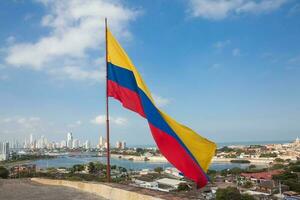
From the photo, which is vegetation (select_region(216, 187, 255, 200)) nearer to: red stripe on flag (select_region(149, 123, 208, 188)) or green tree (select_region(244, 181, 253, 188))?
green tree (select_region(244, 181, 253, 188))

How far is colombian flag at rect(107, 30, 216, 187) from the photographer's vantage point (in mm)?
4918

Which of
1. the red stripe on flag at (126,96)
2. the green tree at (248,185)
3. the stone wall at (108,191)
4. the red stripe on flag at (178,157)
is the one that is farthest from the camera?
the green tree at (248,185)

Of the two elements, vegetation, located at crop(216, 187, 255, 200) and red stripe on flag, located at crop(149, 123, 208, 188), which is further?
vegetation, located at crop(216, 187, 255, 200)

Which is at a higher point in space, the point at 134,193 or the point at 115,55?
the point at 115,55

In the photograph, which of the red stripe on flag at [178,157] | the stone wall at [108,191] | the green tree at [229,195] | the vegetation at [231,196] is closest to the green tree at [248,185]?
the green tree at [229,195]

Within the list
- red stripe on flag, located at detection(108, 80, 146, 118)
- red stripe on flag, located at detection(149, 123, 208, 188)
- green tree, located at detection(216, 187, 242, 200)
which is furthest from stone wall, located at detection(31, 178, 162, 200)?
green tree, located at detection(216, 187, 242, 200)

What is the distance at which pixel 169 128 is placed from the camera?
16.7 ft

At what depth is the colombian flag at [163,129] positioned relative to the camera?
4.92 metres

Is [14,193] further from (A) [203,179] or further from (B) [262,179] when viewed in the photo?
(B) [262,179]

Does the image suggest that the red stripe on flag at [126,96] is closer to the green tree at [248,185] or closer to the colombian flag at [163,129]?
the colombian flag at [163,129]

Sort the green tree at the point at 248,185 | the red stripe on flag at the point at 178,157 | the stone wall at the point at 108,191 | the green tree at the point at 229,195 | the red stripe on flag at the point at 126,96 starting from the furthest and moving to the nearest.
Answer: the green tree at the point at 248,185
the green tree at the point at 229,195
the red stripe on flag at the point at 126,96
the stone wall at the point at 108,191
the red stripe on flag at the point at 178,157

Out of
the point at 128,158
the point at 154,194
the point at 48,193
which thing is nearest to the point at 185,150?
the point at 154,194

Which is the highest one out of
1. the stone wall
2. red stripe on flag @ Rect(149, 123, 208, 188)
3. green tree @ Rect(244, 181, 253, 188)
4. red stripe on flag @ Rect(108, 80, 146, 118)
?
red stripe on flag @ Rect(108, 80, 146, 118)

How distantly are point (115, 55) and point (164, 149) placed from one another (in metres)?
1.65
